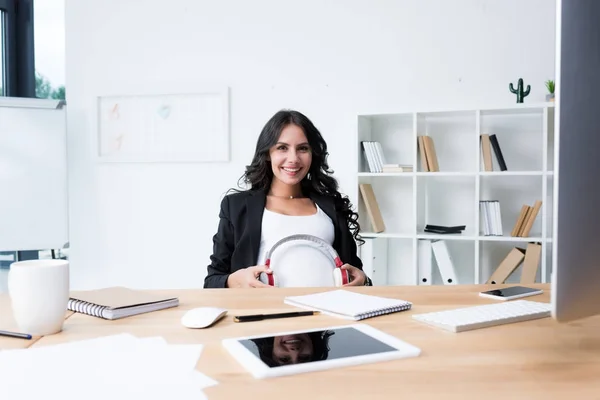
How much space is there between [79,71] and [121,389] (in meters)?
3.47

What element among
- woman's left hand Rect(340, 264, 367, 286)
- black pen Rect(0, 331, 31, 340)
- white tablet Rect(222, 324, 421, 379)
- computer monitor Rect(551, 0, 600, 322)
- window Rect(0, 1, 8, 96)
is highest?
window Rect(0, 1, 8, 96)

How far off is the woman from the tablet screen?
105 cm

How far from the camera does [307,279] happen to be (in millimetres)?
1750

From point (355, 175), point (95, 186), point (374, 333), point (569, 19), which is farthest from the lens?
point (95, 186)

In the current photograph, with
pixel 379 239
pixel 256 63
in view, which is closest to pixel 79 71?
pixel 256 63

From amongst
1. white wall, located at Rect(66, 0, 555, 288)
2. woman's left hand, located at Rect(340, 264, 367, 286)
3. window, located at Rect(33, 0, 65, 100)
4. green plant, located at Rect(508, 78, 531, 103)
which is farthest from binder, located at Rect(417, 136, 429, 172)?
window, located at Rect(33, 0, 65, 100)

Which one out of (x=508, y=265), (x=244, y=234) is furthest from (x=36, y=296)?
(x=508, y=265)

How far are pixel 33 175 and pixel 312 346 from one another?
291cm

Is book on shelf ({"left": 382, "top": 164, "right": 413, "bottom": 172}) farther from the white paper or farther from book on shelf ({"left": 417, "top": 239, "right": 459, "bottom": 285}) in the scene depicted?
the white paper

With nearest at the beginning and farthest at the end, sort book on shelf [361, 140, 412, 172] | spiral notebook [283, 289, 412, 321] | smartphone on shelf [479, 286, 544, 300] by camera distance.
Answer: spiral notebook [283, 289, 412, 321] → smartphone on shelf [479, 286, 544, 300] → book on shelf [361, 140, 412, 172]

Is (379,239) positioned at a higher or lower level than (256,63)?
lower

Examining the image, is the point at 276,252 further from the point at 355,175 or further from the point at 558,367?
the point at 355,175

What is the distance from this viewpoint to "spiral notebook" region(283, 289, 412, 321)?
3.51 ft

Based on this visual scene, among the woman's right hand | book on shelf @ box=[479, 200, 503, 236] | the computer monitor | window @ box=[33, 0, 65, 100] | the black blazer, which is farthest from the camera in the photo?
window @ box=[33, 0, 65, 100]
